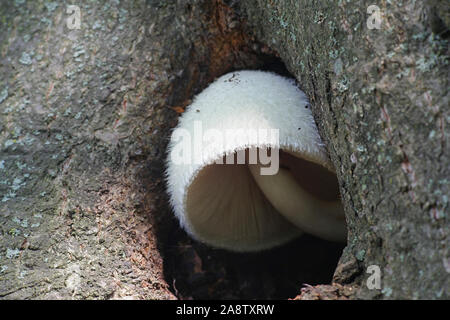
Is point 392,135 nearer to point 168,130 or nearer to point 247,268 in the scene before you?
point 168,130

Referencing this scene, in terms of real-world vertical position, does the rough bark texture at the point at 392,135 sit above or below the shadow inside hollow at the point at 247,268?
above

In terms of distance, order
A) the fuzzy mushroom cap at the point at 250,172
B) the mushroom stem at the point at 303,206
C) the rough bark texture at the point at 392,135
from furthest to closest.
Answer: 1. the mushroom stem at the point at 303,206
2. the fuzzy mushroom cap at the point at 250,172
3. the rough bark texture at the point at 392,135

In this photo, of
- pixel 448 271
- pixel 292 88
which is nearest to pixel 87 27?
pixel 292 88

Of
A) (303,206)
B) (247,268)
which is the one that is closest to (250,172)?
(303,206)

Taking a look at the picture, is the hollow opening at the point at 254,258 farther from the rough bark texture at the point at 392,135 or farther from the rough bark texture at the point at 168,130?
the rough bark texture at the point at 392,135

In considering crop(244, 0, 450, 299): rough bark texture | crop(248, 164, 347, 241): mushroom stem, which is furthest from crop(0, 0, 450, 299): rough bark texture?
crop(248, 164, 347, 241): mushroom stem

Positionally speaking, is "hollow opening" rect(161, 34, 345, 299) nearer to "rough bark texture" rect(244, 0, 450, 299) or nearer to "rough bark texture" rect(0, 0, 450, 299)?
"rough bark texture" rect(0, 0, 450, 299)

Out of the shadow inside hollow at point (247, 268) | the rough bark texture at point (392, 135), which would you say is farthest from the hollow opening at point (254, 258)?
the rough bark texture at point (392, 135)
